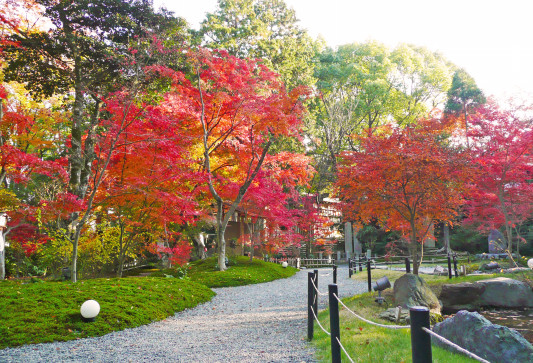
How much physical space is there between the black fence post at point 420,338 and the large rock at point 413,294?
20.7ft

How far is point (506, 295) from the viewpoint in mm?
9406

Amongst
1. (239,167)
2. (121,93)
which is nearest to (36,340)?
(121,93)

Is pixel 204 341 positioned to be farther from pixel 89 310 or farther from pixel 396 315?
pixel 396 315

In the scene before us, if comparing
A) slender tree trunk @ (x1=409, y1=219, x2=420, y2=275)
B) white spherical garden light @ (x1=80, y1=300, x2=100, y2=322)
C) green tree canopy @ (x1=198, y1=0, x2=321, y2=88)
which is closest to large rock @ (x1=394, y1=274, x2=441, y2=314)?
slender tree trunk @ (x1=409, y1=219, x2=420, y2=275)

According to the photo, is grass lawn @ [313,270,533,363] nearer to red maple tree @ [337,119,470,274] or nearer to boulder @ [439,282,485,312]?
boulder @ [439,282,485,312]

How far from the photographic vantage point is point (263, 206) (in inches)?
669

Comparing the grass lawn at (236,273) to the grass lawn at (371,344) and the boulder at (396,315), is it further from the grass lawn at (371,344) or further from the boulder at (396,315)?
the boulder at (396,315)

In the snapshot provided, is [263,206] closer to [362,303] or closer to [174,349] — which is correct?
[362,303]

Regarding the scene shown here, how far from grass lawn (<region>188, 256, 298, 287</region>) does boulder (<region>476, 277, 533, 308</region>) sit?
7.45 metres

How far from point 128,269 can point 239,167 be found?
24.1ft

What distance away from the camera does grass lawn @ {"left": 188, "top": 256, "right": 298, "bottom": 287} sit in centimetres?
1282

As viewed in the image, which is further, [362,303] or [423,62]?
[423,62]

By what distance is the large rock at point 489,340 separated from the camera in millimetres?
4457

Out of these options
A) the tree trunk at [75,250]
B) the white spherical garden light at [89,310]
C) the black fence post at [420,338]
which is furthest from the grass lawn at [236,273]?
the black fence post at [420,338]
